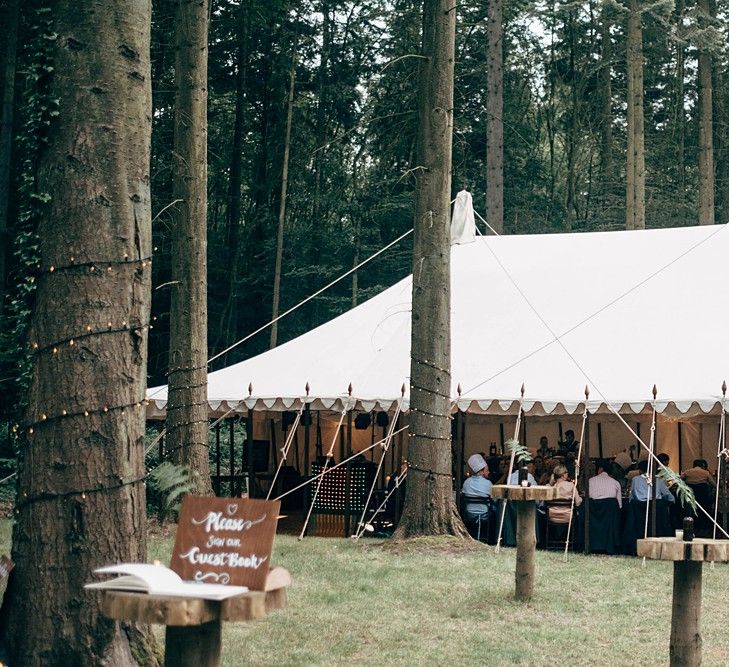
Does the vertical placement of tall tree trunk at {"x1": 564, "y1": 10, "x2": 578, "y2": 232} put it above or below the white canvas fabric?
above

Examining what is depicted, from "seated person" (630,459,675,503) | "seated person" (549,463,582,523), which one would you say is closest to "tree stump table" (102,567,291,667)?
"seated person" (549,463,582,523)

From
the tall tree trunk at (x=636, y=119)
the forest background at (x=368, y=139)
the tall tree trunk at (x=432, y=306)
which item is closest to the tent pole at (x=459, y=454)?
the tall tree trunk at (x=432, y=306)

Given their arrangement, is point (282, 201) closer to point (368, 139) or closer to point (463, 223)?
point (368, 139)

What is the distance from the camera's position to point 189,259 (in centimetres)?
1153

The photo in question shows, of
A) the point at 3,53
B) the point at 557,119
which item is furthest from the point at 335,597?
the point at 557,119

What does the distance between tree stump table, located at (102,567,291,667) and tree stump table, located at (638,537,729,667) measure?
226cm

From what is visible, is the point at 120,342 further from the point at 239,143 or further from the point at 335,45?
the point at 335,45

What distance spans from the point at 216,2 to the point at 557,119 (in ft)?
32.3

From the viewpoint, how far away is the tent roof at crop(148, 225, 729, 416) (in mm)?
11438

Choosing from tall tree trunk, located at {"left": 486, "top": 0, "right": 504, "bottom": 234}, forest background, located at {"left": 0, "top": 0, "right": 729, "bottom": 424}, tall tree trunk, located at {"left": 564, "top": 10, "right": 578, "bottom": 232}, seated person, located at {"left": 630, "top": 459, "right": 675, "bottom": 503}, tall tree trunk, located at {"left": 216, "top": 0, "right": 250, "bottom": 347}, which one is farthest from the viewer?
tall tree trunk, located at {"left": 564, "top": 10, "right": 578, "bottom": 232}

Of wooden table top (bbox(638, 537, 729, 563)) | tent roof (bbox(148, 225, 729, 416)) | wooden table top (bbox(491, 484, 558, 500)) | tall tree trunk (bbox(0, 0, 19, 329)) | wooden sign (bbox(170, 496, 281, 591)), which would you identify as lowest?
wooden table top (bbox(638, 537, 729, 563))

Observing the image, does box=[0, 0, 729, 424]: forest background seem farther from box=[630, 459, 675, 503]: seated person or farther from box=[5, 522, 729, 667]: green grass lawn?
box=[5, 522, 729, 667]: green grass lawn

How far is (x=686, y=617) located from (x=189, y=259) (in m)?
7.31

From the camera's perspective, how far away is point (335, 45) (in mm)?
27094
